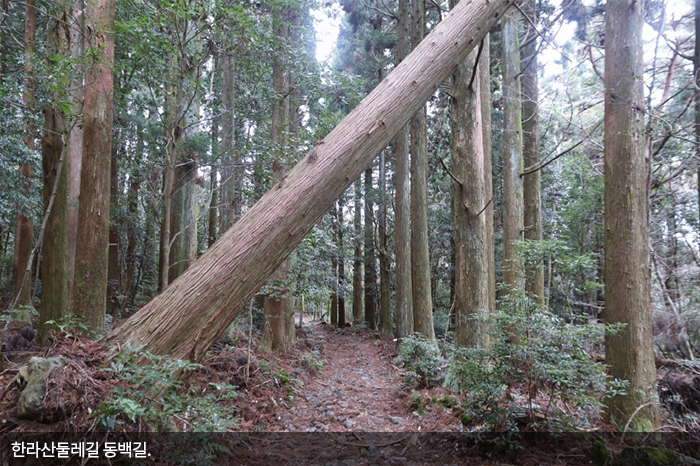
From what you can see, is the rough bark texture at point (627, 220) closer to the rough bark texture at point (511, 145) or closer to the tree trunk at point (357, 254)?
the rough bark texture at point (511, 145)

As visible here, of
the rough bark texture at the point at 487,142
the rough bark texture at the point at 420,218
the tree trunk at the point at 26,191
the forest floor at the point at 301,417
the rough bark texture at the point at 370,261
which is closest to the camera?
the forest floor at the point at 301,417

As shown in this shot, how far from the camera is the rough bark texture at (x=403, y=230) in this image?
12016 millimetres

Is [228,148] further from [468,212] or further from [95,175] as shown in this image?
[468,212]

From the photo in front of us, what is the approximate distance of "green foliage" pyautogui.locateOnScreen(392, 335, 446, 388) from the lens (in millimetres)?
6661

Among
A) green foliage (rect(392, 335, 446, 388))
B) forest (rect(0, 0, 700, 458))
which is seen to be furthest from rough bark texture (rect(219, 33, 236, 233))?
green foliage (rect(392, 335, 446, 388))

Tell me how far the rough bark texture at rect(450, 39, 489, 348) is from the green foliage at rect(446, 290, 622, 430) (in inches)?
71.6

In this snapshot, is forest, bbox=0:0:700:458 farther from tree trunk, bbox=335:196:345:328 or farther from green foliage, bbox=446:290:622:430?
tree trunk, bbox=335:196:345:328

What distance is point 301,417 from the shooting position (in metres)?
5.54

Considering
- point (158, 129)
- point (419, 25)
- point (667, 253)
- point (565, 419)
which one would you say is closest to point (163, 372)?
point (565, 419)

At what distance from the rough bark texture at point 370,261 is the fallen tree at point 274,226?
1338 centimetres

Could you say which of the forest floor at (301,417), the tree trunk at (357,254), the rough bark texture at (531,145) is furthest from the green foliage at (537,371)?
the tree trunk at (357,254)

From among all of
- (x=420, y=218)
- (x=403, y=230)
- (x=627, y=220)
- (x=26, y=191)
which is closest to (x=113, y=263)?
(x=26, y=191)

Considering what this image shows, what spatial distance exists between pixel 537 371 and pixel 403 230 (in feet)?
29.4

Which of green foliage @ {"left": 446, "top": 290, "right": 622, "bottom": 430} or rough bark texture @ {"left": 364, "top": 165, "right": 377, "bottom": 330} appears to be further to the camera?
rough bark texture @ {"left": 364, "top": 165, "right": 377, "bottom": 330}
